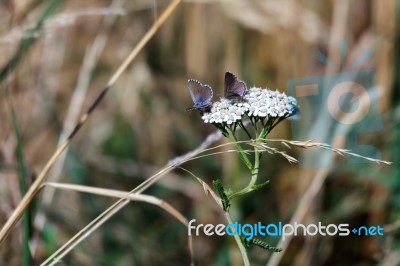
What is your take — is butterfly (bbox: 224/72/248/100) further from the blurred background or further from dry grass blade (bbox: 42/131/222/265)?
the blurred background

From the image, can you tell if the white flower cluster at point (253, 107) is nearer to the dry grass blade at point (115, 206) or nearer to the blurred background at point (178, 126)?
the dry grass blade at point (115, 206)

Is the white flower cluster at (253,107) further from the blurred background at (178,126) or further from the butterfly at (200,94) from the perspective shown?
the blurred background at (178,126)

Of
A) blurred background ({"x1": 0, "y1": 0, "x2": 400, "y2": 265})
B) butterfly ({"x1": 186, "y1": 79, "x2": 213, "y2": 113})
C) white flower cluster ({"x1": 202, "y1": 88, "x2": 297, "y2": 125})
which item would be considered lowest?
blurred background ({"x1": 0, "y1": 0, "x2": 400, "y2": 265})

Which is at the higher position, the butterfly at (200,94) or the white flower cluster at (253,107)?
the butterfly at (200,94)

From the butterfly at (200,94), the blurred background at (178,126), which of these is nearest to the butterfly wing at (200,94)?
the butterfly at (200,94)

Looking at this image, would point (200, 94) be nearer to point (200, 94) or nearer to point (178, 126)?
point (200, 94)

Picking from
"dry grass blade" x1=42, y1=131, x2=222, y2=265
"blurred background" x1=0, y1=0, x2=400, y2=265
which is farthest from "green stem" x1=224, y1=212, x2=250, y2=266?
"blurred background" x1=0, y1=0, x2=400, y2=265

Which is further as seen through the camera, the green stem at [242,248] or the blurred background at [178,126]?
the blurred background at [178,126]

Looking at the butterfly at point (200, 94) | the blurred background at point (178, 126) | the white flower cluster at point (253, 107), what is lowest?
the blurred background at point (178, 126)
